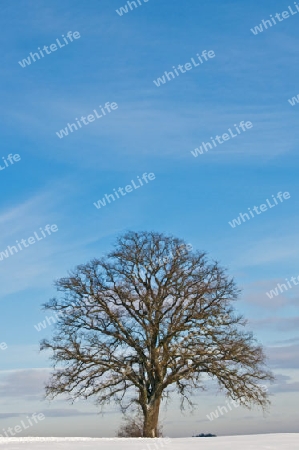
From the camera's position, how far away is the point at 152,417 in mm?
31906

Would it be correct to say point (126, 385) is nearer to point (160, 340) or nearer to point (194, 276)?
point (160, 340)

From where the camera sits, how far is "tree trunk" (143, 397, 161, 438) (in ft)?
104

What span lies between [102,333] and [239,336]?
676 cm

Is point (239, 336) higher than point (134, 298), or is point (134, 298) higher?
point (134, 298)

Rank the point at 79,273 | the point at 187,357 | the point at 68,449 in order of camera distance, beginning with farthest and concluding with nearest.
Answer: the point at 79,273 < the point at 187,357 < the point at 68,449

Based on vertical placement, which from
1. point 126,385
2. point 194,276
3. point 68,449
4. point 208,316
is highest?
point 194,276

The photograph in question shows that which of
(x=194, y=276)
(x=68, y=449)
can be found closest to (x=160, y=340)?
(x=194, y=276)

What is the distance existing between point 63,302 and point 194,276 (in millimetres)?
6770

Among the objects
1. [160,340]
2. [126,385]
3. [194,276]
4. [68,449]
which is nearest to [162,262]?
[194,276]

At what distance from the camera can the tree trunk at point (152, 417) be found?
3169cm

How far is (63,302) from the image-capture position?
3381 centimetres

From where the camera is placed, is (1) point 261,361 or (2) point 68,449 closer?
(2) point 68,449

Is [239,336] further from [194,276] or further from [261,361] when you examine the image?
[194,276]

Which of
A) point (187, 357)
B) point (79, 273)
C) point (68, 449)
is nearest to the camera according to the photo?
point (68, 449)
